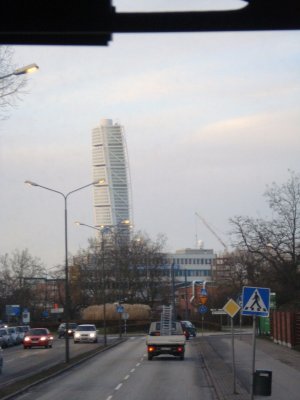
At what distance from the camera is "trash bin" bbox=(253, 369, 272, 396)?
15.6m

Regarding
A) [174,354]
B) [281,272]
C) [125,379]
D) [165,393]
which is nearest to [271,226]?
[281,272]

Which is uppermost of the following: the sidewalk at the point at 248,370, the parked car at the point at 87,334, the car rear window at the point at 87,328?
the car rear window at the point at 87,328

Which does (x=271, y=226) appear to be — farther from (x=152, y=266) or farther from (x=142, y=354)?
(x=152, y=266)

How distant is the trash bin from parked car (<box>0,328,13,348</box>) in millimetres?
46519

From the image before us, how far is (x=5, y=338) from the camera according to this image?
61375mm

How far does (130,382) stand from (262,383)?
37.4ft

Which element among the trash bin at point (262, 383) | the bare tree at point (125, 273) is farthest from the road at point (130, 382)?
the bare tree at point (125, 273)

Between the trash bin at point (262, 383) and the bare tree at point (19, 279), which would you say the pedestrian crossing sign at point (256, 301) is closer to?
the trash bin at point (262, 383)

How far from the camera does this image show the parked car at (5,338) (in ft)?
198

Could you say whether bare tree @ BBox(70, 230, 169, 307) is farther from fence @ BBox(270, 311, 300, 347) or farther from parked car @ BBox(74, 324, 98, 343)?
fence @ BBox(270, 311, 300, 347)

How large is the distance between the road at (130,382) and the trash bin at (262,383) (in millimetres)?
5602

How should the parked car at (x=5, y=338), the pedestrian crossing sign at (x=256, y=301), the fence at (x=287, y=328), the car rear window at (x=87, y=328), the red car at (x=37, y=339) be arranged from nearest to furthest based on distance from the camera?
the pedestrian crossing sign at (x=256, y=301), the fence at (x=287, y=328), the red car at (x=37, y=339), the parked car at (x=5, y=338), the car rear window at (x=87, y=328)

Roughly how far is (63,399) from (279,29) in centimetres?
1733

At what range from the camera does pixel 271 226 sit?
62250mm
